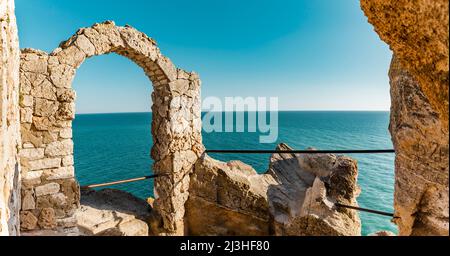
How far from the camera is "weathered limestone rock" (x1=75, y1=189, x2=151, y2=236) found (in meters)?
4.73

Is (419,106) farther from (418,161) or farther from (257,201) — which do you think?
(257,201)

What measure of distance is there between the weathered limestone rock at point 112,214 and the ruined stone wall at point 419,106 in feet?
15.0

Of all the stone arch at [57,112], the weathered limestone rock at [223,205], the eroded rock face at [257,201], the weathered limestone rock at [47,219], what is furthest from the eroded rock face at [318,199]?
the weathered limestone rock at [47,219]

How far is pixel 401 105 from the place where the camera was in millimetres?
1883

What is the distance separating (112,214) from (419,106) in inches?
211

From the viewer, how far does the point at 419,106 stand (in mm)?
1749

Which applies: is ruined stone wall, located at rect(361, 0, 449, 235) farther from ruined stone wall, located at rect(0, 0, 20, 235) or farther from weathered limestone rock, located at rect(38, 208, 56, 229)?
weathered limestone rock, located at rect(38, 208, 56, 229)

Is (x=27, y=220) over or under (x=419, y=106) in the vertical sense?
under

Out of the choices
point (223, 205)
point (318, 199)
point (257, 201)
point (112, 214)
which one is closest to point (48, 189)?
point (112, 214)

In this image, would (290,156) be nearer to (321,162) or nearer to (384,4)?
(321,162)

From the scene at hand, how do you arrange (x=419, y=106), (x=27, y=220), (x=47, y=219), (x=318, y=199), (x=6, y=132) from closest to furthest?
(x=419, y=106)
(x=6, y=132)
(x=27, y=220)
(x=47, y=219)
(x=318, y=199)

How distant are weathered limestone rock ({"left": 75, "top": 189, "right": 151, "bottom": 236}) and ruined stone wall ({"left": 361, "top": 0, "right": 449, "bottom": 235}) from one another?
4.58 meters

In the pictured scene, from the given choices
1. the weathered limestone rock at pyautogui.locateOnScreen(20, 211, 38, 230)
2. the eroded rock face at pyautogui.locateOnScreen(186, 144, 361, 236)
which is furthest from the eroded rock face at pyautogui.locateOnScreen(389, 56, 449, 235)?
the weathered limestone rock at pyautogui.locateOnScreen(20, 211, 38, 230)

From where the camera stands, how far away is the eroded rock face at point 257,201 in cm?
487
